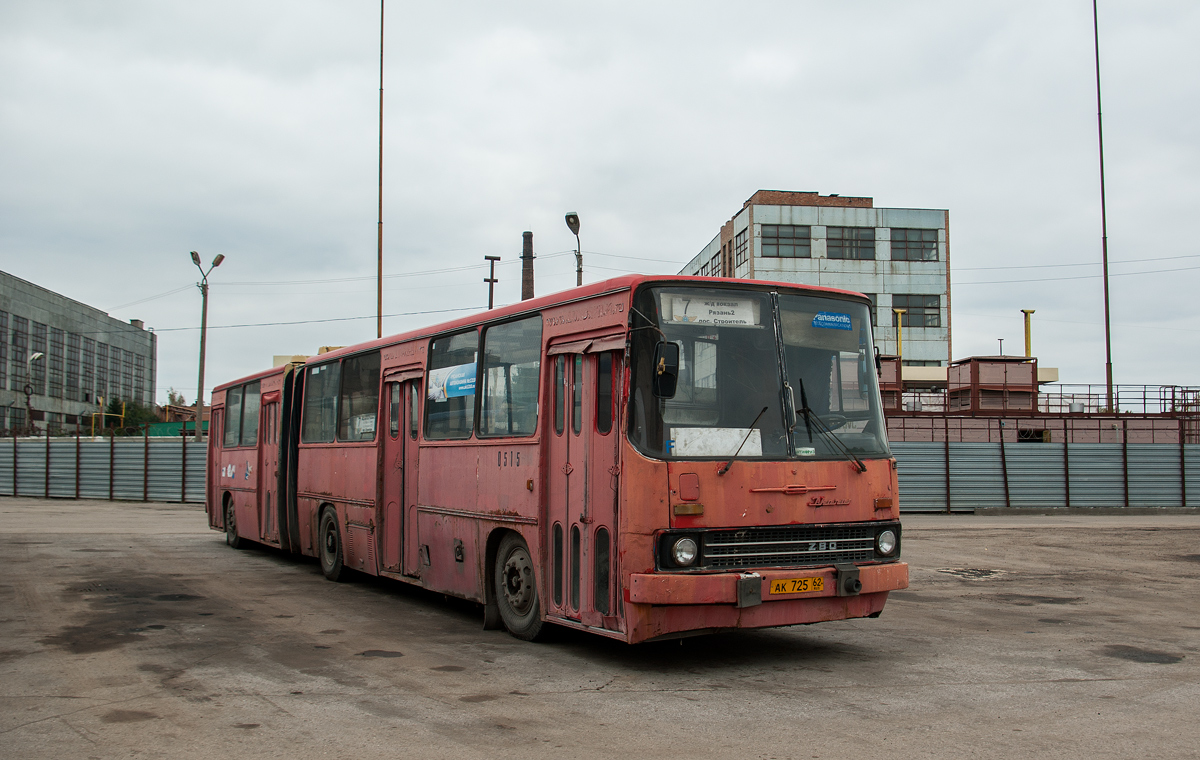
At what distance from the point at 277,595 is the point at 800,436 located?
7.01 m

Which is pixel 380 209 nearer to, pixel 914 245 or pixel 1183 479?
pixel 1183 479

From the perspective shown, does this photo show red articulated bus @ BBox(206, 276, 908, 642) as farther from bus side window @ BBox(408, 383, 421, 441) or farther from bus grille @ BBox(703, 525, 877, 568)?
bus side window @ BBox(408, 383, 421, 441)

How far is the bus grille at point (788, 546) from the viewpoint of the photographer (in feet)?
24.1

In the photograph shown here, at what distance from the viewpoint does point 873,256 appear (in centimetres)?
6328

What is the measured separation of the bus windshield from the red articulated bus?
0.04ft

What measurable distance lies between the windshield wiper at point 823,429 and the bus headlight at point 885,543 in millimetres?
553

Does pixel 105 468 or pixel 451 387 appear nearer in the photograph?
pixel 451 387

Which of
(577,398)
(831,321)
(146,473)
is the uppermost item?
(831,321)

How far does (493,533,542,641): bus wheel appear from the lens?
28.4ft

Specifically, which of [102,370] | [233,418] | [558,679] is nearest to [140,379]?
[102,370]

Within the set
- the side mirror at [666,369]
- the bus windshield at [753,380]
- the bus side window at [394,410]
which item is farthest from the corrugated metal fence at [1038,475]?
the side mirror at [666,369]

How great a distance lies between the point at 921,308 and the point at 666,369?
60143 millimetres

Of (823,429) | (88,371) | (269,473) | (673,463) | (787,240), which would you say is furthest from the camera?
(88,371)

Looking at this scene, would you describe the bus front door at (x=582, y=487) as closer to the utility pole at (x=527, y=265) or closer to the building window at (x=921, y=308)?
the utility pole at (x=527, y=265)
